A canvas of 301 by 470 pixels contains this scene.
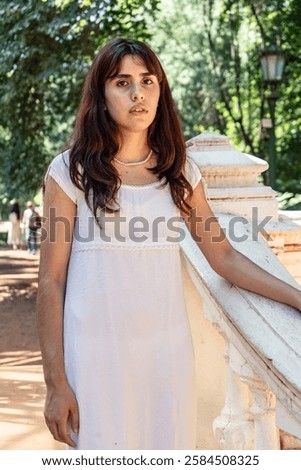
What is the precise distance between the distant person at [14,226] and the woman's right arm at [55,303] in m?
22.5

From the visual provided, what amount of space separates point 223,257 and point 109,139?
0.54 m

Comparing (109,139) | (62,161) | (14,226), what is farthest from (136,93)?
(14,226)

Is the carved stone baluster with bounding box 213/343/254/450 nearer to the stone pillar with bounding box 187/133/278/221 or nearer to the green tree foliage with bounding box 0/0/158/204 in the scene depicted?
the stone pillar with bounding box 187/133/278/221

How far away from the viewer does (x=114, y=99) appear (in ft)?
7.74

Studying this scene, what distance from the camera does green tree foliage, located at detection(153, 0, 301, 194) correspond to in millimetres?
17828

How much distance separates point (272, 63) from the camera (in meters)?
12.4

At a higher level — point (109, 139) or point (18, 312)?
point (109, 139)

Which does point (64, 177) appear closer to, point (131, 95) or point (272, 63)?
point (131, 95)

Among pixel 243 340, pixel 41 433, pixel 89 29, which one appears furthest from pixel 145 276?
pixel 89 29

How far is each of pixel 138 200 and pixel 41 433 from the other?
2.72 metres

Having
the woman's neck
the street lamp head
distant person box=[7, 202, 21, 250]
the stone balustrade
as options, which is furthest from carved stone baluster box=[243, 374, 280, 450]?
distant person box=[7, 202, 21, 250]
